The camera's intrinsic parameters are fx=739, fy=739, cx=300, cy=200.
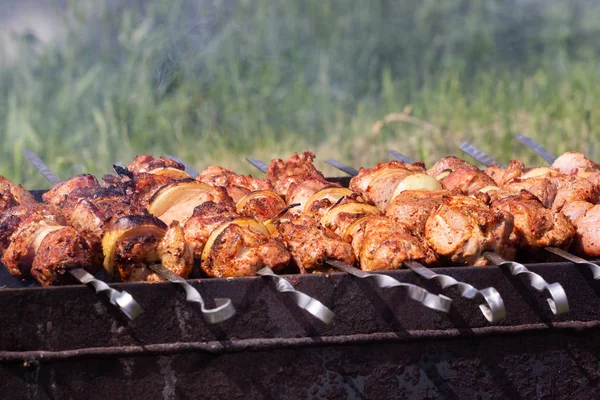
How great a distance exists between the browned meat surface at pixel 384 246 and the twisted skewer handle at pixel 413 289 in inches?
5.0

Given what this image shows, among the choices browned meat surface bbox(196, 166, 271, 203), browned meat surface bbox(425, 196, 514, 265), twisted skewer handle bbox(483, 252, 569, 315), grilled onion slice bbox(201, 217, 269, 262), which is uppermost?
browned meat surface bbox(196, 166, 271, 203)

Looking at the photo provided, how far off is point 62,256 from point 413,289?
48.8 inches

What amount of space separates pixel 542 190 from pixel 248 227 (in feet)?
4.83

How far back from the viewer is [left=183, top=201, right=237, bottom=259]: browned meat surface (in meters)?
2.92

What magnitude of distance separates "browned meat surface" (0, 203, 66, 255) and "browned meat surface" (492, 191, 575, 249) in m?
1.84

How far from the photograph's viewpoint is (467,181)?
11.8 feet

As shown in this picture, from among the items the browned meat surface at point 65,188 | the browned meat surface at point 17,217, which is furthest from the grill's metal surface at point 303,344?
the browned meat surface at point 65,188

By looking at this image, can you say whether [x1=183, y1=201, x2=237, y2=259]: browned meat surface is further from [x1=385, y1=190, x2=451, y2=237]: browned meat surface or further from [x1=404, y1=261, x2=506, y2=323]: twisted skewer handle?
[x1=404, y1=261, x2=506, y2=323]: twisted skewer handle

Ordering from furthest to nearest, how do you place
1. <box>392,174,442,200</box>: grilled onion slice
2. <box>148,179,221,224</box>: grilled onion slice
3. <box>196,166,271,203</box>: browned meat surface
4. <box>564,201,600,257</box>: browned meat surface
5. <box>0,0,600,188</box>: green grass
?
1. <box>0,0,600,188</box>: green grass
2. <box>196,166,271,203</box>: browned meat surface
3. <box>392,174,442,200</box>: grilled onion slice
4. <box>148,179,221,224</box>: grilled onion slice
5. <box>564,201,600,257</box>: browned meat surface

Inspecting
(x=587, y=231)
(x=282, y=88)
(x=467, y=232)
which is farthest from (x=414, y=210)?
(x=282, y=88)

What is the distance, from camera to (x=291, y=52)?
854 centimetres

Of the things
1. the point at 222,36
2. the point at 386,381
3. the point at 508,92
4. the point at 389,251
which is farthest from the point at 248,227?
the point at 508,92

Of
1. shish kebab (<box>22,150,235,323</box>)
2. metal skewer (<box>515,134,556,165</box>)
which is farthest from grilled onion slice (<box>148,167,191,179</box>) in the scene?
metal skewer (<box>515,134,556,165</box>)

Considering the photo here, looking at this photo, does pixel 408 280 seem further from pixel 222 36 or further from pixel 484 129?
pixel 222 36
